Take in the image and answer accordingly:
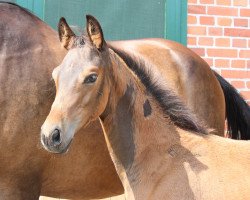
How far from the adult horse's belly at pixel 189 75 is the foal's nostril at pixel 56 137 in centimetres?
158

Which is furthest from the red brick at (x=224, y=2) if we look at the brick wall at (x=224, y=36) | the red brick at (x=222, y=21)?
the red brick at (x=222, y=21)

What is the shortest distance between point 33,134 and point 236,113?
6.14 feet

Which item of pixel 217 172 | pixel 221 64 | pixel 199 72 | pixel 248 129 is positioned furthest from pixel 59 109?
pixel 221 64

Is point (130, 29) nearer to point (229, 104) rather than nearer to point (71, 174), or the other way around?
point (229, 104)

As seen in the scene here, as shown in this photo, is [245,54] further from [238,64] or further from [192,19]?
[192,19]

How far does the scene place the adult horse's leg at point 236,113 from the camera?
4.74m

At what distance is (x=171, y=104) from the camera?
129 inches

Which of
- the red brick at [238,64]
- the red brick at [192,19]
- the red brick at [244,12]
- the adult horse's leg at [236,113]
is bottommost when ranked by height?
the adult horse's leg at [236,113]

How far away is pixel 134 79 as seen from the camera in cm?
327

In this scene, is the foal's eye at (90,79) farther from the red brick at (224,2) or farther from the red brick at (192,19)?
the red brick at (224,2)

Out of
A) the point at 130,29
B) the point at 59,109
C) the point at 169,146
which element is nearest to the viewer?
the point at 59,109

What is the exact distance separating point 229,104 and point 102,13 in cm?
133

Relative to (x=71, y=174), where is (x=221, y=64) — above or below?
above

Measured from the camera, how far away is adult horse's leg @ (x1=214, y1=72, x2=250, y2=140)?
474cm
